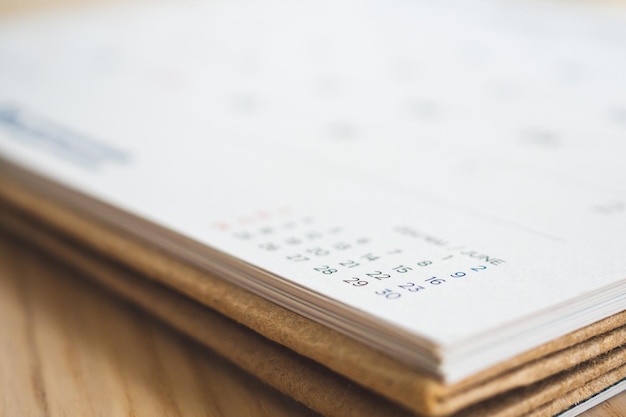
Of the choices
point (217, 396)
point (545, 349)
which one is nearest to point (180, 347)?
point (217, 396)

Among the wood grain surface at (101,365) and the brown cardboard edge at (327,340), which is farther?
the wood grain surface at (101,365)

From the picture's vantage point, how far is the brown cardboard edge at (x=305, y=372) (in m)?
0.44

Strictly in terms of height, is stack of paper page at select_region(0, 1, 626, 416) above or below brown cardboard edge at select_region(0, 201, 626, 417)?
above

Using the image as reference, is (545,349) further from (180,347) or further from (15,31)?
(15,31)

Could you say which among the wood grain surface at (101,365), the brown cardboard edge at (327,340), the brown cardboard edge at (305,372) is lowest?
the wood grain surface at (101,365)

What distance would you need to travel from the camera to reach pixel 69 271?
0.72 meters

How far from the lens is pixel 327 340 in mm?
439

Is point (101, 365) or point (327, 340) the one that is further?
point (101, 365)

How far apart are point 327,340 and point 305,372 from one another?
5 centimetres

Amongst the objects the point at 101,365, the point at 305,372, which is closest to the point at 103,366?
the point at 101,365

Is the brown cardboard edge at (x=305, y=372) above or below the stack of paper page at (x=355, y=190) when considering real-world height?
below

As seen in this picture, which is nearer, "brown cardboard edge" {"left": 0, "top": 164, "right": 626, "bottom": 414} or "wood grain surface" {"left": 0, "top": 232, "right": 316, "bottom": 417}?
"brown cardboard edge" {"left": 0, "top": 164, "right": 626, "bottom": 414}

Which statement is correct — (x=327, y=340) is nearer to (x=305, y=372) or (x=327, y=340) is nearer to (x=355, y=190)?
(x=305, y=372)

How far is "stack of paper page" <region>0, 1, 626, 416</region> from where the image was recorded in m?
0.43
